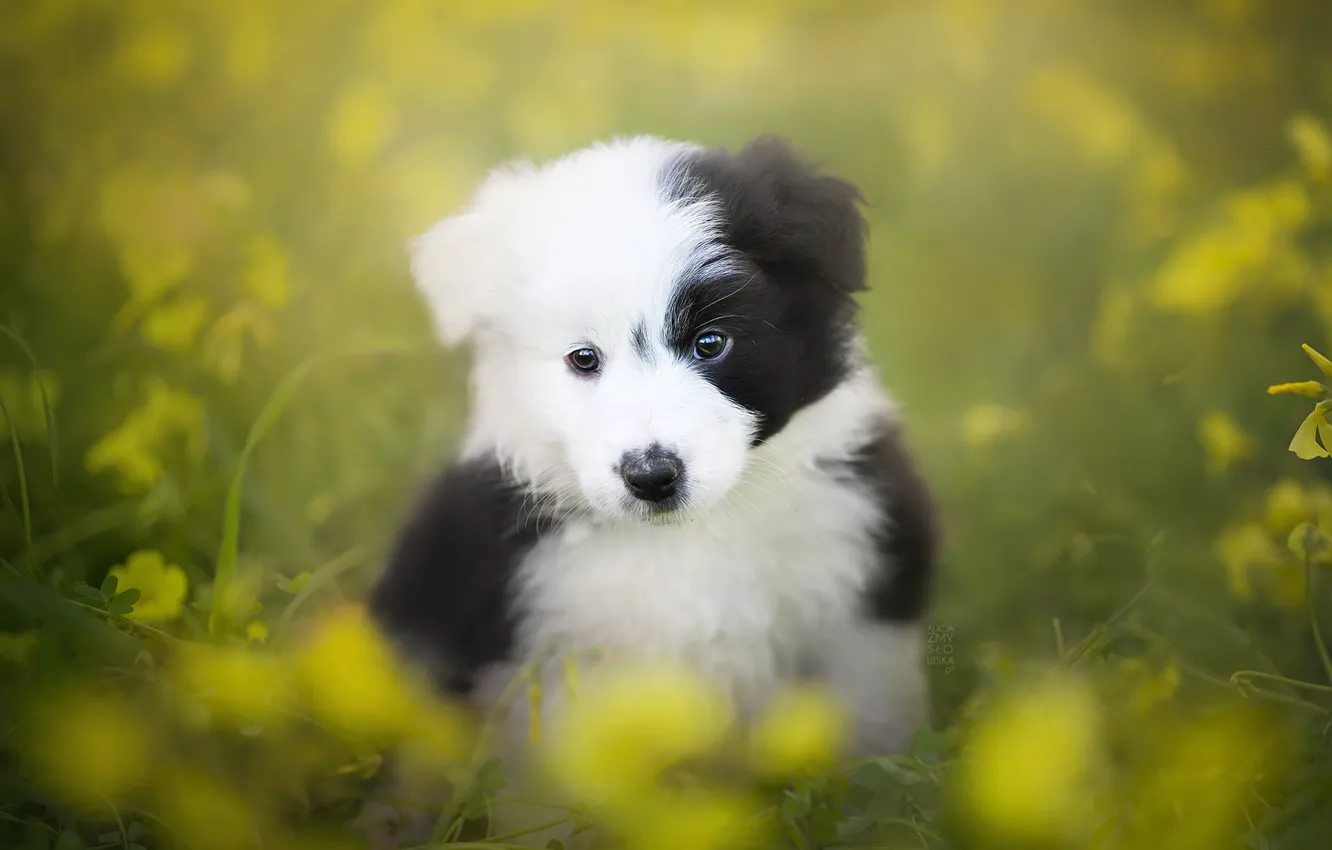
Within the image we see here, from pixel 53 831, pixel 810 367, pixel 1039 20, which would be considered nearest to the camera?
pixel 53 831

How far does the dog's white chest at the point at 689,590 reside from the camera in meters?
1.31

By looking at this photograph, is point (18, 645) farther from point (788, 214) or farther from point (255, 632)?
point (788, 214)

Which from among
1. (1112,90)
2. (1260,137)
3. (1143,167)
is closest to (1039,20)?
(1112,90)

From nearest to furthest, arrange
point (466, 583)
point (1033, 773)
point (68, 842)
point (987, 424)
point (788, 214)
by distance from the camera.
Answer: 1. point (1033, 773)
2. point (68, 842)
3. point (788, 214)
4. point (466, 583)
5. point (987, 424)

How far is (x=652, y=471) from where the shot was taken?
3.60 feet

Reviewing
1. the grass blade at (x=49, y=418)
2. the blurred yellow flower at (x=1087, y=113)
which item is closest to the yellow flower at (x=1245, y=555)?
the blurred yellow flower at (x=1087, y=113)

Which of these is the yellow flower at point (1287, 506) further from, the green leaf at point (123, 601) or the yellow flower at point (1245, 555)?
the green leaf at point (123, 601)

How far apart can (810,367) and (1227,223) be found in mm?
638

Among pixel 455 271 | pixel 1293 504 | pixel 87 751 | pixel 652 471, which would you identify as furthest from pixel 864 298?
pixel 87 751

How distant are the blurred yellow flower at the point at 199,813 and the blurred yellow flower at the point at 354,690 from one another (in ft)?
0.40

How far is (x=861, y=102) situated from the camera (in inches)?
53.0

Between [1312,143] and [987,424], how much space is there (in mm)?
558

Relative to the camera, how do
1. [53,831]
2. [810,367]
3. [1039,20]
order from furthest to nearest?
[1039,20]
[810,367]
[53,831]

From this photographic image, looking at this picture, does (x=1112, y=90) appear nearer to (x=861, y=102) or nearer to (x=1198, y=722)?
(x=861, y=102)
